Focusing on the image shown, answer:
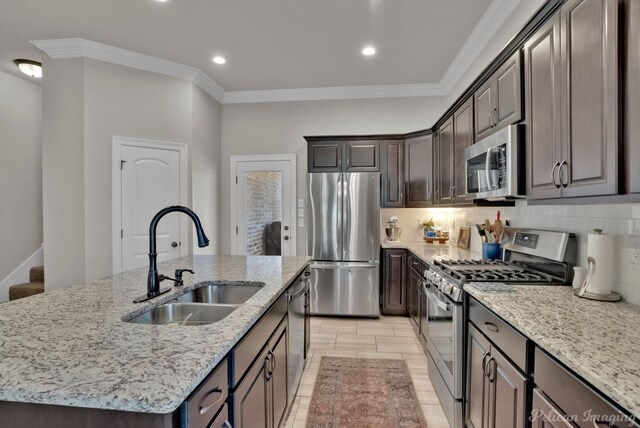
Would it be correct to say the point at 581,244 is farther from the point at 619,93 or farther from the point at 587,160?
the point at 619,93

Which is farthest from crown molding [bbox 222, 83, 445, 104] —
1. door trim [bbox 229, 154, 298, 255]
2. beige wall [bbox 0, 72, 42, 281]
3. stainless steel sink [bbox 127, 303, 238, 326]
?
stainless steel sink [bbox 127, 303, 238, 326]

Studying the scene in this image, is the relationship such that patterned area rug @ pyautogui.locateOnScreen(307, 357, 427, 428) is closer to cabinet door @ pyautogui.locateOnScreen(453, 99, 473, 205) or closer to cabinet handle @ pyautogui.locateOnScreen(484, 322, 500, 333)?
cabinet handle @ pyautogui.locateOnScreen(484, 322, 500, 333)

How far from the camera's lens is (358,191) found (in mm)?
3885

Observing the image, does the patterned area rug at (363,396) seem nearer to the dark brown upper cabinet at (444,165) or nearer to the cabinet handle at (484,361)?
the cabinet handle at (484,361)

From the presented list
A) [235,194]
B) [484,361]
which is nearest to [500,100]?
[484,361]

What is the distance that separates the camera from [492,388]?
1475 millimetres

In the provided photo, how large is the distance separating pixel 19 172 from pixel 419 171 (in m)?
5.21

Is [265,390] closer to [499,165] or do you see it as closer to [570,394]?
[570,394]

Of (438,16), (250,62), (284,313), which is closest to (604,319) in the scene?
(284,313)

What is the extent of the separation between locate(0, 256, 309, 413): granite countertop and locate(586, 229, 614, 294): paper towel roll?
59.8 inches

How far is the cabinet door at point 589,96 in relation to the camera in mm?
1141

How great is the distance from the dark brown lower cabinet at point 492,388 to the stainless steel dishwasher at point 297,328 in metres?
1.06

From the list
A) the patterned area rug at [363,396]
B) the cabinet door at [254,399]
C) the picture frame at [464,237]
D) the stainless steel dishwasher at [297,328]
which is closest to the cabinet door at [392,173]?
the picture frame at [464,237]

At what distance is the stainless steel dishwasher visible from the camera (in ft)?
6.61
